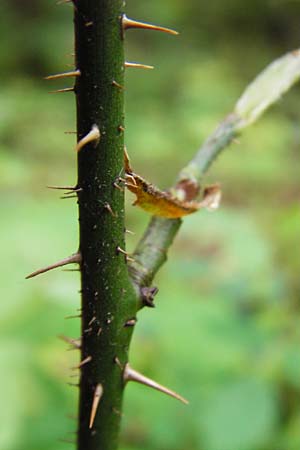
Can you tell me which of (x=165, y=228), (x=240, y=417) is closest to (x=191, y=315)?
(x=240, y=417)

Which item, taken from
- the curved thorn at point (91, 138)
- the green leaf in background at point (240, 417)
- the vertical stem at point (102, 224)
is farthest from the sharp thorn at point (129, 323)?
the green leaf in background at point (240, 417)

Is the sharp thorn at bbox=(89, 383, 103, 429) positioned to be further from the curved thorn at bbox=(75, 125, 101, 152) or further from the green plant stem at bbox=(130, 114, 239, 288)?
the curved thorn at bbox=(75, 125, 101, 152)

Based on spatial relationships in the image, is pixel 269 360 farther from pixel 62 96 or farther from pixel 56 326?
pixel 62 96

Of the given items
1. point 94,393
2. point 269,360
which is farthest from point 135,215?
point 94,393

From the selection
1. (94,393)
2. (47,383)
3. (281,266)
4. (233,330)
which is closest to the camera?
(94,393)

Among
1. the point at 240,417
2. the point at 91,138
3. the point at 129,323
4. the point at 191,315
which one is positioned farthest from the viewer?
the point at 191,315

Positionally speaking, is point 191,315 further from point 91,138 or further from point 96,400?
point 91,138
